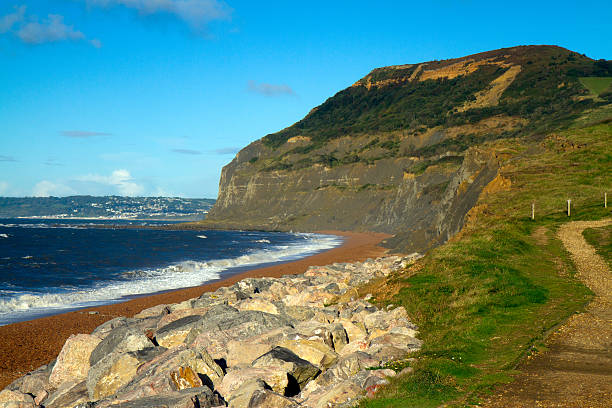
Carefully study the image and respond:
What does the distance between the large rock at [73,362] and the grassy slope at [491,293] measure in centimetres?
905

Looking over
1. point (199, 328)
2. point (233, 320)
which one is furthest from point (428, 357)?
point (199, 328)

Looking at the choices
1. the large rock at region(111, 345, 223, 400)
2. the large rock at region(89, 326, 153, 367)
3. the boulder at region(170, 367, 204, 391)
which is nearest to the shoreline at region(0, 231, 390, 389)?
the large rock at region(89, 326, 153, 367)

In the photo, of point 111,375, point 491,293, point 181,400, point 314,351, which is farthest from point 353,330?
point 111,375

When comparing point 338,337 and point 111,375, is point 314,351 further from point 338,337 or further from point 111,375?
point 111,375

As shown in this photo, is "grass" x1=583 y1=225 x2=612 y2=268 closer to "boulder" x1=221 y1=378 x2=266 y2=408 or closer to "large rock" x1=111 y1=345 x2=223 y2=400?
"boulder" x1=221 y1=378 x2=266 y2=408

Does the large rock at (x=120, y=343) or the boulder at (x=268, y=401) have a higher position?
the boulder at (x=268, y=401)

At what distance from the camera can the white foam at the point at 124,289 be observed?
2948cm

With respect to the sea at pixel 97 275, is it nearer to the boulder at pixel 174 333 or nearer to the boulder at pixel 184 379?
the boulder at pixel 174 333

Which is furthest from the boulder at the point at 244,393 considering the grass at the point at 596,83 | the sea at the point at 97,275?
the grass at the point at 596,83

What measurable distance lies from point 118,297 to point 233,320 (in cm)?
2140

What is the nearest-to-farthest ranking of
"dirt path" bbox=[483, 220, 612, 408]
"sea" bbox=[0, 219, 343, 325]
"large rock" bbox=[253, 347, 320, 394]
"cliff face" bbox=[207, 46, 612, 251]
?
1. "dirt path" bbox=[483, 220, 612, 408]
2. "large rock" bbox=[253, 347, 320, 394]
3. "sea" bbox=[0, 219, 343, 325]
4. "cliff face" bbox=[207, 46, 612, 251]

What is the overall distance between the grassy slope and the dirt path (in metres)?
0.31

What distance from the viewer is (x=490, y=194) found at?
1395 inches

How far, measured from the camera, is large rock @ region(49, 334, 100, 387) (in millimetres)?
13539
